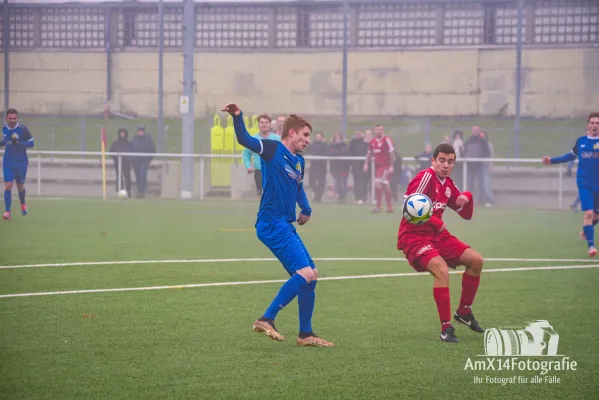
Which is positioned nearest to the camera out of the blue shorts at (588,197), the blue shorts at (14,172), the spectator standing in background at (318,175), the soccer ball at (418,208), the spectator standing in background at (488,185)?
the soccer ball at (418,208)

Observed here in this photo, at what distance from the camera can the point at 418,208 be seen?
337 inches

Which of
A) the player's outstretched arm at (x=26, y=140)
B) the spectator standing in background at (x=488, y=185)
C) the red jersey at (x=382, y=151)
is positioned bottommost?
the spectator standing in background at (x=488, y=185)

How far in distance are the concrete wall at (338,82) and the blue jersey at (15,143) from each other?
18.2 metres

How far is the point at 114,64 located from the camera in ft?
137

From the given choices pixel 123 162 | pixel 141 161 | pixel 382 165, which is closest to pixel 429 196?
pixel 382 165

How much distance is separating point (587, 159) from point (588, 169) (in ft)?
0.48

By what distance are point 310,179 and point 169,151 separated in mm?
7398

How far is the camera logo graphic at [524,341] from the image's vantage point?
309 inches

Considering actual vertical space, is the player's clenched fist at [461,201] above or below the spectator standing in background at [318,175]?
above

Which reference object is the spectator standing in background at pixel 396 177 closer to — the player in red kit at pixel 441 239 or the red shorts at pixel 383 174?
the red shorts at pixel 383 174

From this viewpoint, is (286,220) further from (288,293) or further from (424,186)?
(424,186)

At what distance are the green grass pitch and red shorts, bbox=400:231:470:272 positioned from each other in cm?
57

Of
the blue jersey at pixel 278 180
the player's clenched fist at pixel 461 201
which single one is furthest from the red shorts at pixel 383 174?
the blue jersey at pixel 278 180

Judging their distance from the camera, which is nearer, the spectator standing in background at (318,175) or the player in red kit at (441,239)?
the player in red kit at (441,239)
